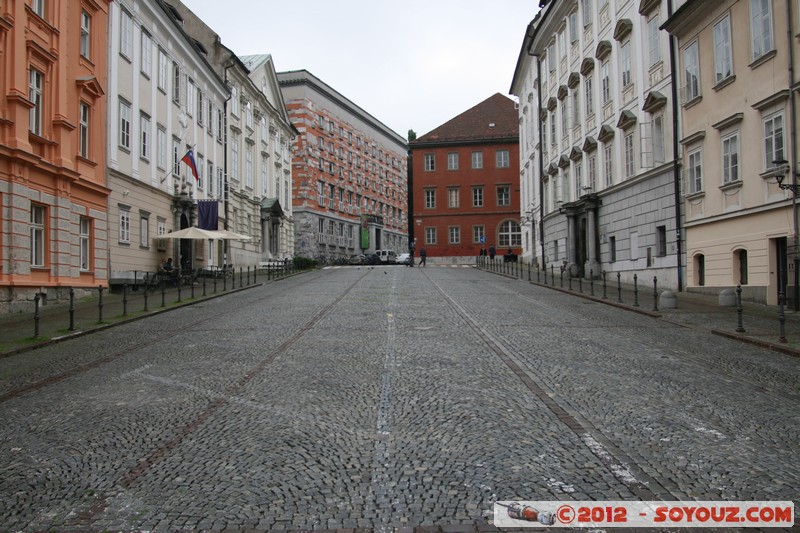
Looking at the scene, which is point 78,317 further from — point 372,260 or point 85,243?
point 372,260

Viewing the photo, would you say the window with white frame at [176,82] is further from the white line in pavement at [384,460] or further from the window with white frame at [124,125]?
the white line in pavement at [384,460]

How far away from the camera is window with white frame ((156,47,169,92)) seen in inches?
1188

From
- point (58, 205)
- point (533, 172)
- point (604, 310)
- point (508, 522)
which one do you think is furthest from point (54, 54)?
point (533, 172)

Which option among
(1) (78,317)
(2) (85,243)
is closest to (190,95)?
(2) (85,243)

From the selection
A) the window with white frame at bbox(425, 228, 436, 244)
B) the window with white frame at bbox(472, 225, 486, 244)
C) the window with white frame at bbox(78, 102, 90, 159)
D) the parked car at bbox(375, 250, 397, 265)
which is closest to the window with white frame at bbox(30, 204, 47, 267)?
the window with white frame at bbox(78, 102, 90, 159)

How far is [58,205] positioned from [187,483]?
18382 millimetres

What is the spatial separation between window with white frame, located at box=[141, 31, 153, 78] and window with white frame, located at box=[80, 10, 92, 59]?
4.88 meters

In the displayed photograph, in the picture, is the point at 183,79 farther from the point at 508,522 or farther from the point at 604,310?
the point at 508,522

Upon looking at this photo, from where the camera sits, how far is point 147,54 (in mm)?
28656

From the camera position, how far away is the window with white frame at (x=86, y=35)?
74.3 feet

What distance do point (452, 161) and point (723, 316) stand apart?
59770 millimetres

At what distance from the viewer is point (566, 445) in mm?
5449

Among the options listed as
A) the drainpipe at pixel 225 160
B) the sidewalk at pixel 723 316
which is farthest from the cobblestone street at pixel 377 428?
the drainpipe at pixel 225 160

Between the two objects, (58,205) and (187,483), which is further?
(58,205)
